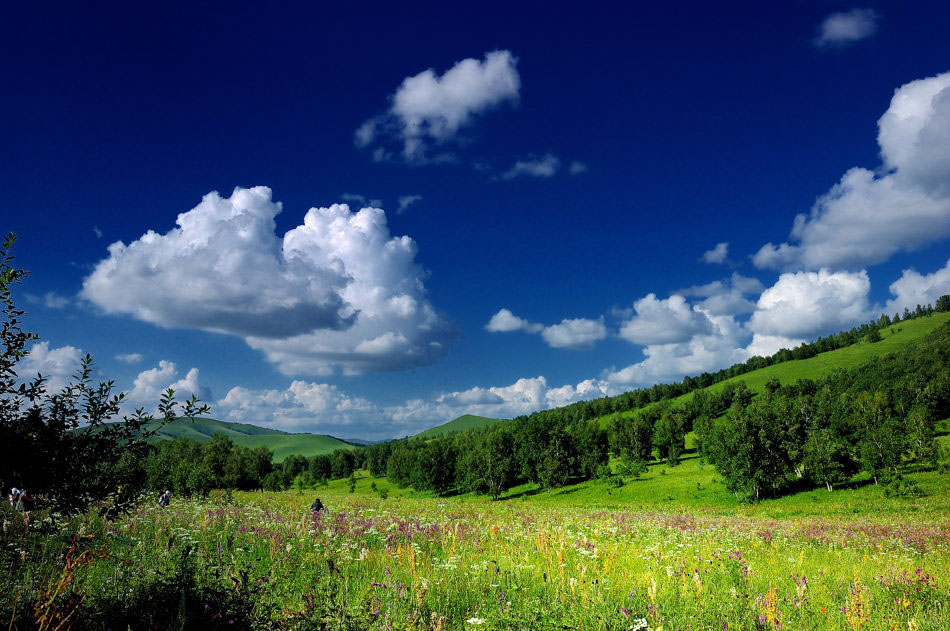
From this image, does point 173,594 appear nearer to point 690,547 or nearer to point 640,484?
point 690,547

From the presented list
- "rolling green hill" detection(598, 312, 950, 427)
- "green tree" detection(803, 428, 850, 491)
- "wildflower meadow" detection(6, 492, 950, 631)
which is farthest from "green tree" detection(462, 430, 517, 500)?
"wildflower meadow" detection(6, 492, 950, 631)

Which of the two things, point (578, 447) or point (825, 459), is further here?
point (578, 447)

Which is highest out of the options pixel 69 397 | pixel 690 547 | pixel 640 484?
pixel 69 397

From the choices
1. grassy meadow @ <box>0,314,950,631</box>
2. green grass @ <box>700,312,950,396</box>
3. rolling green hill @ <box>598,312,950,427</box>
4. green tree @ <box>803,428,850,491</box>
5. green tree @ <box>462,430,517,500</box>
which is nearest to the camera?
grassy meadow @ <box>0,314,950,631</box>

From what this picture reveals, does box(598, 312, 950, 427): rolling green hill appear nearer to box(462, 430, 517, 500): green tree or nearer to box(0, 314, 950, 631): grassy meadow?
box(462, 430, 517, 500): green tree

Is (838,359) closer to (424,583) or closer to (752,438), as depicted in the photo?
(752,438)

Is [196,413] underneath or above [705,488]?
above

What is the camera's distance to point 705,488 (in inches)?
2367

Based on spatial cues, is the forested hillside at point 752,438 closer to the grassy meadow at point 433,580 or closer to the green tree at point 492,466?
the green tree at point 492,466

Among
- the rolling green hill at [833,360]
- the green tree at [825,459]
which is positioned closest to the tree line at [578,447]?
the green tree at [825,459]

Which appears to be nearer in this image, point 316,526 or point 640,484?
point 316,526

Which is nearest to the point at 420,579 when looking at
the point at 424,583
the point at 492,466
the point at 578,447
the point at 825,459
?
the point at 424,583

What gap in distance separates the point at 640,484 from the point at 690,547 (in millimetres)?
63727

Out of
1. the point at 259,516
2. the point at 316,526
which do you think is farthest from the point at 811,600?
the point at 259,516
